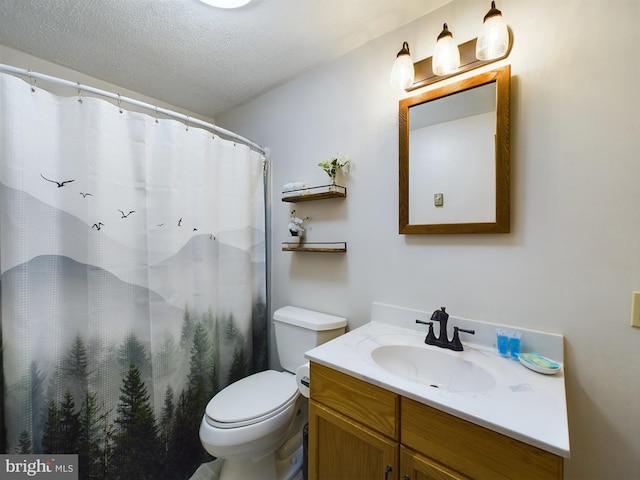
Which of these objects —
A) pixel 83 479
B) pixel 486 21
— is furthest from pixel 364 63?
pixel 83 479

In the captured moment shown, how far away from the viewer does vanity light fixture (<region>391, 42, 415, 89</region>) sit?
117cm

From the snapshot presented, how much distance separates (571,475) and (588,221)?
887 millimetres

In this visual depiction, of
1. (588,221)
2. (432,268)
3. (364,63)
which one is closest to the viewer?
(588,221)

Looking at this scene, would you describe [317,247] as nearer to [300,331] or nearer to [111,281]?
[300,331]

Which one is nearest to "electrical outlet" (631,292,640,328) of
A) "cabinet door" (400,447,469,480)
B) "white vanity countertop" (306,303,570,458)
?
"white vanity countertop" (306,303,570,458)

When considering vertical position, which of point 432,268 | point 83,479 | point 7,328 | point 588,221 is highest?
point 588,221

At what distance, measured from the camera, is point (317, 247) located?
1.58 m

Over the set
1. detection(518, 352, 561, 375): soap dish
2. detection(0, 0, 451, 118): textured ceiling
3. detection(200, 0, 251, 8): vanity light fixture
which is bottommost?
detection(518, 352, 561, 375): soap dish

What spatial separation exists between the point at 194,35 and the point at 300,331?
64.6 inches

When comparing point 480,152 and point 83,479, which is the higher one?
point 480,152

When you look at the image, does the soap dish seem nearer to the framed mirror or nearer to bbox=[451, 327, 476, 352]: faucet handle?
bbox=[451, 327, 476, 352]: faucet handle

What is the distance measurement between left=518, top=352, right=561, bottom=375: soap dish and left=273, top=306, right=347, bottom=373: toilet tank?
0.79 metres

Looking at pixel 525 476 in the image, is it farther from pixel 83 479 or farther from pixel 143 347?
pixel 83 479

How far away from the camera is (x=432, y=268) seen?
120cm
